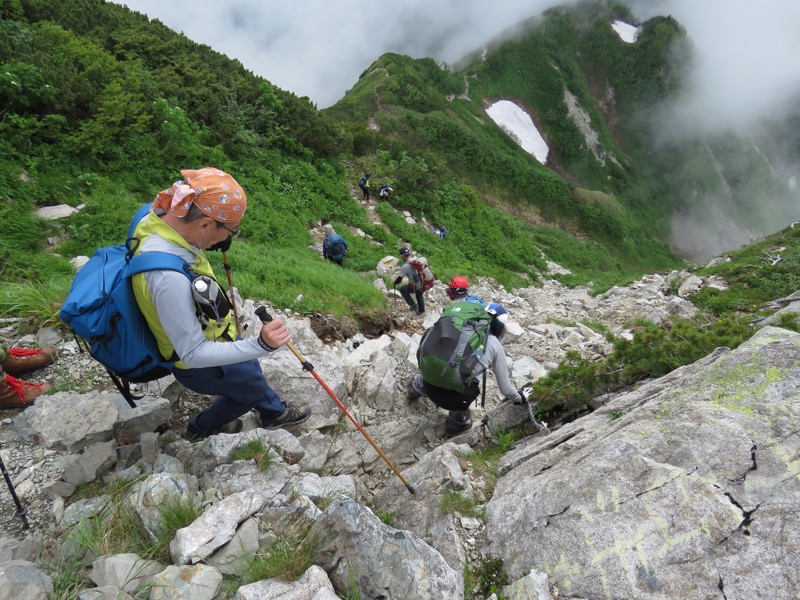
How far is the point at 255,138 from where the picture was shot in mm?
17328

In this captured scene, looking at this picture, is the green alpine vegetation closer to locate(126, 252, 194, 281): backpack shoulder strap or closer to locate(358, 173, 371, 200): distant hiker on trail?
locate(358, 173, 371, 200): distant hiker on trail

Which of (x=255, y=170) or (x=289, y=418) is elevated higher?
(x=255, y=170)

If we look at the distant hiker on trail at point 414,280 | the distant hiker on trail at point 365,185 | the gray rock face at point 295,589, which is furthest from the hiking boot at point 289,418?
the distant hiker on trail at point 365,185

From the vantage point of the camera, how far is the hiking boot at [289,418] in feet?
15.1

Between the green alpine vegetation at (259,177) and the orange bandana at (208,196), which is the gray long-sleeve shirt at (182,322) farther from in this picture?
the green alpine vegetation at (259,177)

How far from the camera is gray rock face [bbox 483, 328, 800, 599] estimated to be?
8.07 feet

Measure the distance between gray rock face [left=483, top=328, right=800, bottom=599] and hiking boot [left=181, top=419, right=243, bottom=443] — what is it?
2.92 metres

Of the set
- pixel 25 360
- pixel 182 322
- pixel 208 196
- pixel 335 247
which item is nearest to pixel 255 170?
pixel 335 247

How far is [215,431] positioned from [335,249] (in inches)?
357

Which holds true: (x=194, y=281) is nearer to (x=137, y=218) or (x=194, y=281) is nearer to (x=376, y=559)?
(x=137, y=218)

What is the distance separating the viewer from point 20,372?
15.5 ft

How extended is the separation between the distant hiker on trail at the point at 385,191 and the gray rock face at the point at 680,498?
17718mm

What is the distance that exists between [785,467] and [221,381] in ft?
14.7

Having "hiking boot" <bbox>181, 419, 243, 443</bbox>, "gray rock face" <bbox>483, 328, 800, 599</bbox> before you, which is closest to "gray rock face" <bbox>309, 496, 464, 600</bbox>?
"gray rock face" <bbox>483, 328, 800, 599</bbox>
